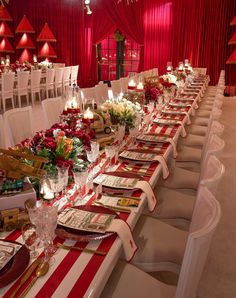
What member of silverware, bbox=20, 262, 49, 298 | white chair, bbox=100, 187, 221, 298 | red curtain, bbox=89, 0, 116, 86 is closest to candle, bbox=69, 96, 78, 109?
white chair, bbox=100, 187, 221, 298

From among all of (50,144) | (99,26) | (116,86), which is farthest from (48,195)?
(99,26)

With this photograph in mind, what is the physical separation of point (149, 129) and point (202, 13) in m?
7.98

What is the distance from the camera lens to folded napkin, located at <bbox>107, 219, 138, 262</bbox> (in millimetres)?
1452

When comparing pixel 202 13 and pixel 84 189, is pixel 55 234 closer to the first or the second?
pixel 84 189

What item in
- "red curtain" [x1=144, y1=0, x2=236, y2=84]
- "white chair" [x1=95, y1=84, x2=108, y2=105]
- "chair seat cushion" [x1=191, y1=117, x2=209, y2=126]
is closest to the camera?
"chair seat cushion" [x1=191, y1=117, x2=209, y2=126]

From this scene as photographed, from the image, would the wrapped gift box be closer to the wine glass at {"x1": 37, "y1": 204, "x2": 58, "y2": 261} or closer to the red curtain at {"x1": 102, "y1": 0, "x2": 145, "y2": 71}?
the wine glass at {"x1": 37, "y1": 204, "x2": 58, "y2": 261}

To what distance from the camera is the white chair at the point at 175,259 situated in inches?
49.9

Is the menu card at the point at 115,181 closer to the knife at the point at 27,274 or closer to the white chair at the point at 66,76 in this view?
the knife at the point at 27,274

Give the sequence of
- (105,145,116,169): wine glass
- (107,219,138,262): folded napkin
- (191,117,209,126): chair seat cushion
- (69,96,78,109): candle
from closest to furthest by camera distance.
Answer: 1. (107,219,138,262): folded napkin
2. (105,145,116,169): wine glass
3. (69,96,78,109): candle
4. (191,117,209,126): chair seat cushion

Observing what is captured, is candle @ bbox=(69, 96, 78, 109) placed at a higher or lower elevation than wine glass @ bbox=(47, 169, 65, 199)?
higher

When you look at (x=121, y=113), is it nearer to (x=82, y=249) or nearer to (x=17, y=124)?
(x=17, y=124)

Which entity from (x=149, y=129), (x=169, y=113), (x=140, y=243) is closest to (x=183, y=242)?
(x=140, y=243)

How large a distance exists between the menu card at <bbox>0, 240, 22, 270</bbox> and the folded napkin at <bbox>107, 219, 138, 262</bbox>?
1.23 ft

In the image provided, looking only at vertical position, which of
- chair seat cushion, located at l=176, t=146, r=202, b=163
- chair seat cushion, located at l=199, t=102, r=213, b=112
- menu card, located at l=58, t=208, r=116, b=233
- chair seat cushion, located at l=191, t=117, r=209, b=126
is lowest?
chair seat cushion, located at l=176, t=146, r=202, b=163
